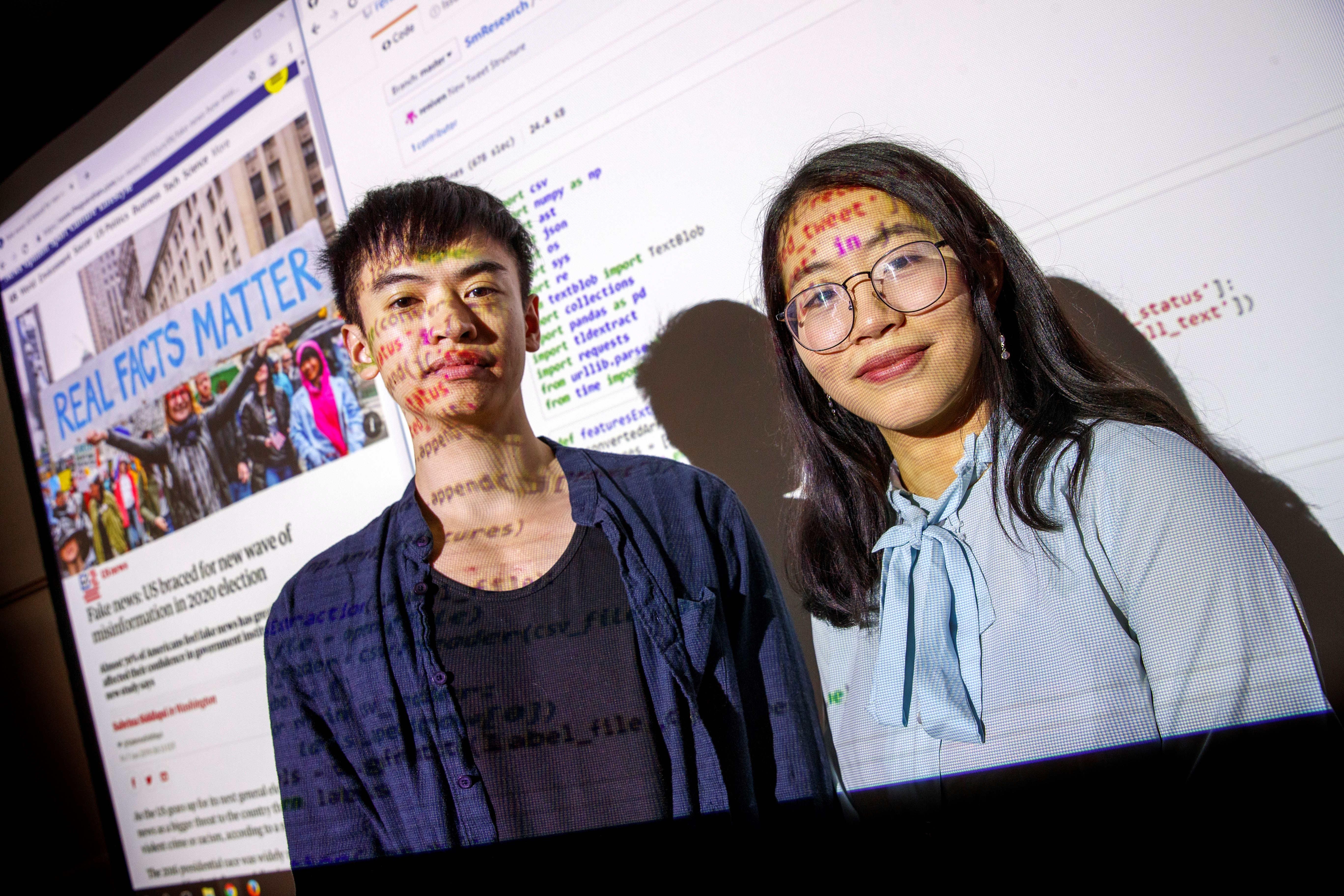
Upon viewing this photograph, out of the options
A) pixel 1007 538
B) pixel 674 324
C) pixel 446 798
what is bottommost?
pixel 446 798

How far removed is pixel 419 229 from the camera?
97 cm

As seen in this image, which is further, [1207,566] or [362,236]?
[362,236]

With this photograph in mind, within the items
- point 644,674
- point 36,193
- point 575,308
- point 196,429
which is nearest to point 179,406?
point 196,429

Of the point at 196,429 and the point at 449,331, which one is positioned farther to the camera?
the point at 196,429

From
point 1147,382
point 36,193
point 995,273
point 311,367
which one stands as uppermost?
point 36,193

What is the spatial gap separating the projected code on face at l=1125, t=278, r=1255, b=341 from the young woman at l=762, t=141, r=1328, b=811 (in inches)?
2.0

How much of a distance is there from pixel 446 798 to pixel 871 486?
539mm

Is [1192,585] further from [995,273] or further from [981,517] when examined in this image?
[995,273]

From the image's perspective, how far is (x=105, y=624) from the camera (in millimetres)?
1555

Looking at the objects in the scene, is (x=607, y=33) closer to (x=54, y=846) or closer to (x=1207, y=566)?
(x=1207, y=566)

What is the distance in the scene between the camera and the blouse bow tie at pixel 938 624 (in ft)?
2.35

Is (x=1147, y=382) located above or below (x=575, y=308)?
below

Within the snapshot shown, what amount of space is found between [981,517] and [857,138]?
0.41 m

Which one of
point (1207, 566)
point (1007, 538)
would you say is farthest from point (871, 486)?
point (1207, 566)
